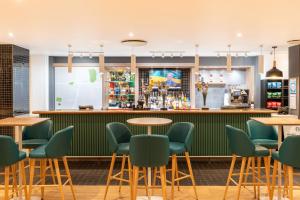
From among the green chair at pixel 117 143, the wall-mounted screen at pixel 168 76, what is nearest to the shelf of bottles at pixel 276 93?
the wall-mounted screen at pixel 168 76

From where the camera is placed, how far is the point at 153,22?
5.19 metres

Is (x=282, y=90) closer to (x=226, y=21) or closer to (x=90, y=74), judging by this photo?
(x=226, y=21)

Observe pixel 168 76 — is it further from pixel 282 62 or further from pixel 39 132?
pixel 39 132

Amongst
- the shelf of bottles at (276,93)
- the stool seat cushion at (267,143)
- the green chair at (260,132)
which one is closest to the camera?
the stool seat cushion at (267,143)

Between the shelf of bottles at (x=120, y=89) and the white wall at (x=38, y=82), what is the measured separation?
1.97 m

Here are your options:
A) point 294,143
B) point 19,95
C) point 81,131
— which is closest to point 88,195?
point 81,131

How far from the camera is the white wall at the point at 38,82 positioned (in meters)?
9.47

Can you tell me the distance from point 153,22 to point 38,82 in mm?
5605

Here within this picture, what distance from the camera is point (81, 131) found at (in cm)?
610

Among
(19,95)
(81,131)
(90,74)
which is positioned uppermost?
(90,74)

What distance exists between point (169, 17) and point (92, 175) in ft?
9.75

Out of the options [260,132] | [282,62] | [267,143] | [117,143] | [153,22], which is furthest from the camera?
[282,62]

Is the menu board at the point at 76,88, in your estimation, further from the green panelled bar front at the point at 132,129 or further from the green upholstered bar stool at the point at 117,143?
the green upholstered bar stool at the point at 117,143

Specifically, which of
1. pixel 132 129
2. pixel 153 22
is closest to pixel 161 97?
pixel 132 129
